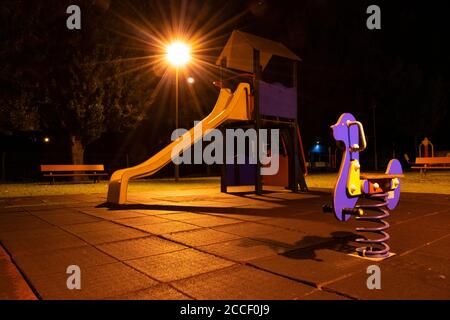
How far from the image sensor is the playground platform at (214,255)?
12.2ft

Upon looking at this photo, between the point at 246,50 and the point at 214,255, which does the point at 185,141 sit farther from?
the point at 214,255

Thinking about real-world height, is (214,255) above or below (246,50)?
below

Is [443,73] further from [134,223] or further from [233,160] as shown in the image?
[134,223]

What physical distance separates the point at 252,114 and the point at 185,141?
9.76ft

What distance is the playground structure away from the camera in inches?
485

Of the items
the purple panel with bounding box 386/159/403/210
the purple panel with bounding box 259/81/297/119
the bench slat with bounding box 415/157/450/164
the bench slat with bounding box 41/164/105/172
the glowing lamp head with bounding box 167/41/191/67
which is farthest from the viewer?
the bench slat with bounding box 41/164/105/172

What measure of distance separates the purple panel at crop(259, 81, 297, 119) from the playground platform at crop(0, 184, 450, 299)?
5198 mm

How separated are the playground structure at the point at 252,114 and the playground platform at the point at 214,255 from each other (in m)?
3.98

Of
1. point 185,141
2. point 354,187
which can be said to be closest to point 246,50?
point 185,141

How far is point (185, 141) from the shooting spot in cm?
1178

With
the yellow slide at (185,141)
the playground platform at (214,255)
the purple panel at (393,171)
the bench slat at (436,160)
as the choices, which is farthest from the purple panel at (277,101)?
the bench slat at (436,160)

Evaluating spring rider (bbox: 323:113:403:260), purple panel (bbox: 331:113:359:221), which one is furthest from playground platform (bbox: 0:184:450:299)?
purple panel (bbox: 331:113:359:221)

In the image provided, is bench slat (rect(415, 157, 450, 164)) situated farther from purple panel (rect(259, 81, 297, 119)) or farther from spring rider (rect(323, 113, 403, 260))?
spring rider (rect(323, 113, 403, 260))
